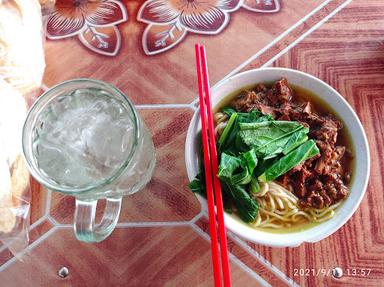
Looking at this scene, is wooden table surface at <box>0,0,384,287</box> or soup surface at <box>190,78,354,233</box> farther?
wooden table surface at <box>0,0,384,287</box>

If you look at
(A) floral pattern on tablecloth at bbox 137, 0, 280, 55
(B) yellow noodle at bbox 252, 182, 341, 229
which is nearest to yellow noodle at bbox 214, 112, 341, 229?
(B) yellow noodle at bbox 252, 182, 341, 229

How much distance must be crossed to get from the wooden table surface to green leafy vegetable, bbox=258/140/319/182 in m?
0.24

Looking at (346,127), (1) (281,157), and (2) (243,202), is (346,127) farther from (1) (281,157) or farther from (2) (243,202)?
(2) (243,202)

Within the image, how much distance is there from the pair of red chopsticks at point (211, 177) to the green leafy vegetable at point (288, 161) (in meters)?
0.13

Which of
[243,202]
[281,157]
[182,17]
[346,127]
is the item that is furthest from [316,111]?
[182,17]

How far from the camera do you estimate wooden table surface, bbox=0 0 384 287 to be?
1.21 metres

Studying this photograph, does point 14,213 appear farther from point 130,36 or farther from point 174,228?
point 130,36

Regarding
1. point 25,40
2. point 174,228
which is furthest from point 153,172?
point 25,40

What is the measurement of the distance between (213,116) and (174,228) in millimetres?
332

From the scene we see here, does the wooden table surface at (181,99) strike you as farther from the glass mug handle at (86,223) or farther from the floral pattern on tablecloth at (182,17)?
the glass mug handle at (86,223)

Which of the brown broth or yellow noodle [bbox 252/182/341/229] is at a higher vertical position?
the brown broth

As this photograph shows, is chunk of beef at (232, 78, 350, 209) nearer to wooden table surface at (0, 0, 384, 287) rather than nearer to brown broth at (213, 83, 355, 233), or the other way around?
brown broth at (213, 83, 355, 233)

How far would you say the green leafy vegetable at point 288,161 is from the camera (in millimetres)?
1089

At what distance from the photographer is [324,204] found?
1145 millimetres
